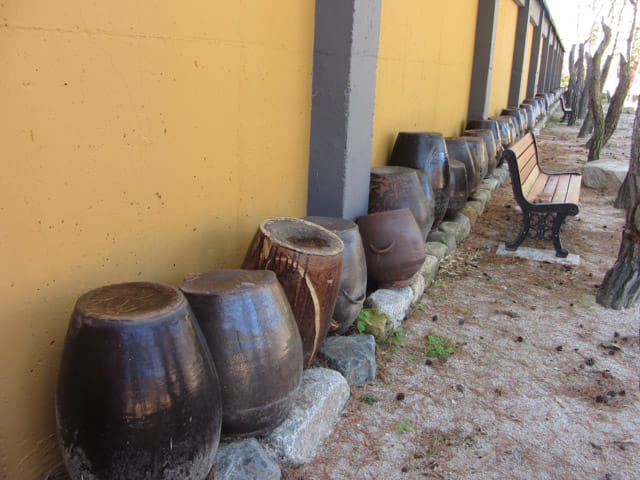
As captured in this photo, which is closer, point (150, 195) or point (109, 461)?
point (109, 461)

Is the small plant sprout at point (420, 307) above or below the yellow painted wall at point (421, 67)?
below

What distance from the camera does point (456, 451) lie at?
2459 mm

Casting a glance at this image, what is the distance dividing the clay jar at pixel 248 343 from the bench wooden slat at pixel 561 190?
430 centimetres

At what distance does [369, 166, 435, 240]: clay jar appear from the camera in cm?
407

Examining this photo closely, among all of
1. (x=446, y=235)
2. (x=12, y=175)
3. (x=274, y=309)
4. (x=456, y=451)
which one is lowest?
(x=456, y=451)

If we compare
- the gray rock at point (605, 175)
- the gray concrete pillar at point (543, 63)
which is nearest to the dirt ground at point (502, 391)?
the gray rock at point (605, 175)

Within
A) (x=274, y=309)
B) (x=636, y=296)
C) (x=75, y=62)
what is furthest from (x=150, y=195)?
(x=636, y=296)

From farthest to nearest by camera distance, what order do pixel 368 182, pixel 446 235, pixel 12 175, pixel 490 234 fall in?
1. pixel 490 234
2. pixel 446 235
3. pixel 368 182
4. pixel 12 175

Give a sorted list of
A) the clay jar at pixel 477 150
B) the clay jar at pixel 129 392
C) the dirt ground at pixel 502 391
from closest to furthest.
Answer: the clay jar at pixel 129 392 < the dirt ground at pixel 502 391 < the clay jar at pixel 477 150

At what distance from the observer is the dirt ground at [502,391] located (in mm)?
2396

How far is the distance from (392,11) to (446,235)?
7.03 feet

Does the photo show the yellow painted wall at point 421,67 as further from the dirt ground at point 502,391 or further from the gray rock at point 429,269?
the dirt ground at point 502,391

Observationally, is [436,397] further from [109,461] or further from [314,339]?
[109,461]

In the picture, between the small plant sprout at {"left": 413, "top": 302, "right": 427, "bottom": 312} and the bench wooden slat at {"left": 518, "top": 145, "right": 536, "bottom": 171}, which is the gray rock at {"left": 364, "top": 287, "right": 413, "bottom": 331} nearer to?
the small plant sprout at {"left": 413, "top": 302, "right": 427, "bottom": 312}
